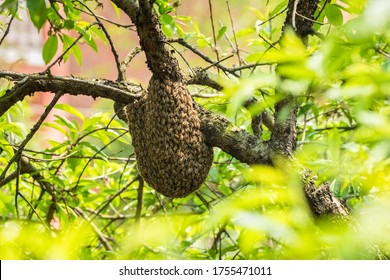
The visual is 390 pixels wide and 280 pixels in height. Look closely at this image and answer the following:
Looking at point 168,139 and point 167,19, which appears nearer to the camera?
point 168,139

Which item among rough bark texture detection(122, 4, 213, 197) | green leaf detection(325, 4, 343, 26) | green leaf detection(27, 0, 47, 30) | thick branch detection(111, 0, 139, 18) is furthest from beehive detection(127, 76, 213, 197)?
green leaf detection(27, 0, 47, 30)

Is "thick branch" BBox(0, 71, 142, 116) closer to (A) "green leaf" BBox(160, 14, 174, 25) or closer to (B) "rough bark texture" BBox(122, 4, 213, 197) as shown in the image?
(B) "rough bark texture" BBox(122, 4, 213, 197)

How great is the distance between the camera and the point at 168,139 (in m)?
1.23

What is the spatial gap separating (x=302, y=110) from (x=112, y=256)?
70 cm

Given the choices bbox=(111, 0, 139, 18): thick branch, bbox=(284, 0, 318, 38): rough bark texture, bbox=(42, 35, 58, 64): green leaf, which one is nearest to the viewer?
bbox=(111, 0, 139, 18): thick branch

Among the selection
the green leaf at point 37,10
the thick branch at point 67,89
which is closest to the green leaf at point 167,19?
the thick branch at point 67,89

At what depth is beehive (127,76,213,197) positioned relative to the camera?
122 centimetres

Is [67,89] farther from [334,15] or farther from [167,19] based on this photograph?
[334,15]

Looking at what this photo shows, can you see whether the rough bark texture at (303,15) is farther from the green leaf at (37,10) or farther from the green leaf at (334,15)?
the green leaf at (37,10)

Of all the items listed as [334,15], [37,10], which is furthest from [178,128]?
[37,10]

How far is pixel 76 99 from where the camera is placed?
21.5 feet

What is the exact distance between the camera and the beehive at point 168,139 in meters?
1.22
